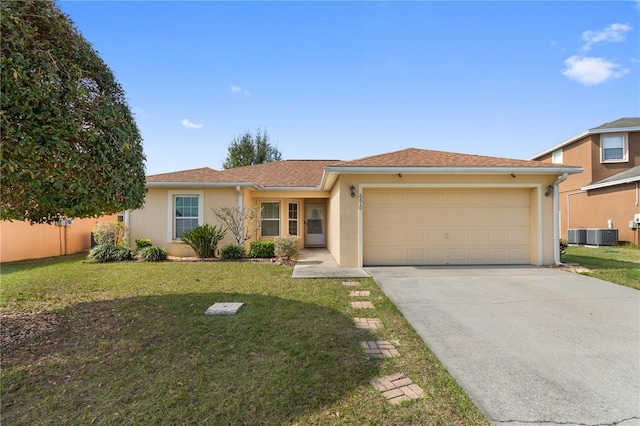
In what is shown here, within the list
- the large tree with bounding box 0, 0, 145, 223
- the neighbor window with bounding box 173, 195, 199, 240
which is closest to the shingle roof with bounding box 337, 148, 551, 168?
the large tree with bounding box 0, 0, 145, 223

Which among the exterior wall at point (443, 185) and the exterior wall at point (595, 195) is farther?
the exterior wall at point (595, 195)

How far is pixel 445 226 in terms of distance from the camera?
888 centimetres

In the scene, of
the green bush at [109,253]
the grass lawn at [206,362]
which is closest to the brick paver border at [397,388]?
the grass lawn at [206,362]

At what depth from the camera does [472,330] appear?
13.3 ft

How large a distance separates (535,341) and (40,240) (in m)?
15.8

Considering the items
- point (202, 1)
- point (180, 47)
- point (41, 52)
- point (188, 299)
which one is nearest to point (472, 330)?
point (188, 299)

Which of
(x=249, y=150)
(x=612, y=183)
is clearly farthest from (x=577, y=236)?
(x=249, y=150)

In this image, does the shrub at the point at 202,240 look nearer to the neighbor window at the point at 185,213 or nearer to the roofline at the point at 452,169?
the neighbor window at the point at 185,213

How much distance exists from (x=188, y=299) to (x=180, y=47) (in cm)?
727

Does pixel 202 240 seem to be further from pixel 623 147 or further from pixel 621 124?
pixel 621 124

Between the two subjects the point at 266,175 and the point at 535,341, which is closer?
the point at 535,341

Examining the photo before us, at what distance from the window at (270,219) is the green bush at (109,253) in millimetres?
5116

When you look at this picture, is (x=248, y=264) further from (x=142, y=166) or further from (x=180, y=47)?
(x=180, y=47)

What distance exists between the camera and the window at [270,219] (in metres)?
13.0
